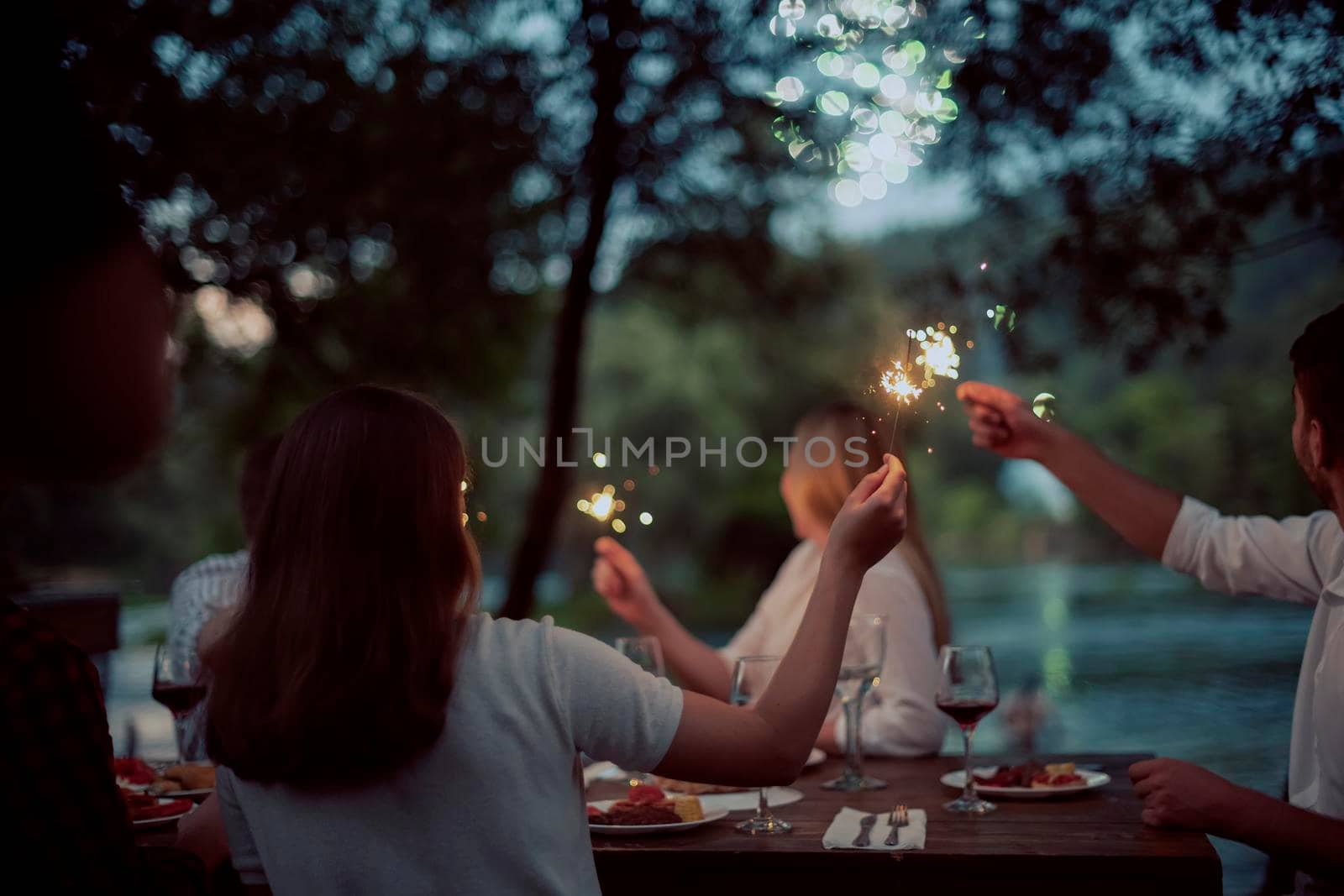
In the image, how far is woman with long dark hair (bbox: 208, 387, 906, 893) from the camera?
47.8 inches

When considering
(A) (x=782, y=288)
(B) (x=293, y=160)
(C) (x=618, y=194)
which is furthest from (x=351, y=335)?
(A) (x=782, y=288)

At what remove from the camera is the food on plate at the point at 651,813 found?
70.6 inches

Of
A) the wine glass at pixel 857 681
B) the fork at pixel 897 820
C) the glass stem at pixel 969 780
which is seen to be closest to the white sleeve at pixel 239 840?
the fork at pixel 897 820

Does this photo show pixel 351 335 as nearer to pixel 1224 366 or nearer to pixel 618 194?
pixel 618 194

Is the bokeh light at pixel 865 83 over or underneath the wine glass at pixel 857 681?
over

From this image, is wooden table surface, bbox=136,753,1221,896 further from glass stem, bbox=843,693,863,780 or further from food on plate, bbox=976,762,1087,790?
glass stem, bbox=843,693,863,780

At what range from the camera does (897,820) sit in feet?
5.92

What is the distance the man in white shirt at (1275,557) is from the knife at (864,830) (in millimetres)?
404

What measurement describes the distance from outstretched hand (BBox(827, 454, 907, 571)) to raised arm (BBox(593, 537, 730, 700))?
3.51ft

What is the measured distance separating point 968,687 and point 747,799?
446mm

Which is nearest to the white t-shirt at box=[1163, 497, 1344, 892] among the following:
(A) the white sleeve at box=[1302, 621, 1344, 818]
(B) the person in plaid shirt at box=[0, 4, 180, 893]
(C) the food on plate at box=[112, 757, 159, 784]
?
(A) the white sleeve at box=[1302, 621, 1344, 818]

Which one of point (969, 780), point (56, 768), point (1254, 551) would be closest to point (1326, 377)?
point (1254, 551)

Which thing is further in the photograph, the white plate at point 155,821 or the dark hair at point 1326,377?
the white plate at point 155,821

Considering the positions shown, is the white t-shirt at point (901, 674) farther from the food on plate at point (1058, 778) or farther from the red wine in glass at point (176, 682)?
the red wine in glass at point (176, 682)
